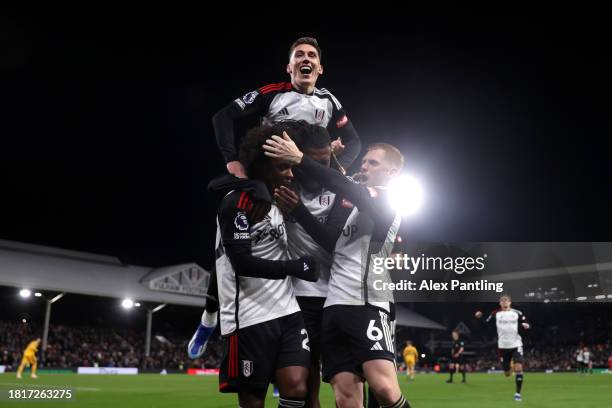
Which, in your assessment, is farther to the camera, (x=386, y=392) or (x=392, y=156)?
(x=392, y=156)

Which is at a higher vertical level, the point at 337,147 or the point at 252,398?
the point at 337,147

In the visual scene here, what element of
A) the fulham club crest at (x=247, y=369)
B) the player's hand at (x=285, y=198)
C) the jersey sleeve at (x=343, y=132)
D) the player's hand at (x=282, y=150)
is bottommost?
the fulham club crest at (x=247, y=369)

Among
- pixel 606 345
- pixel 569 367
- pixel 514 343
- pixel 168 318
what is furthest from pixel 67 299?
pixel 606 345

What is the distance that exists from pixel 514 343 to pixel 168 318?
122ft

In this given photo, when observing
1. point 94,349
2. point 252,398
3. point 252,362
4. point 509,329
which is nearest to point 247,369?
point 252,362

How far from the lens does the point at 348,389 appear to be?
183 inches

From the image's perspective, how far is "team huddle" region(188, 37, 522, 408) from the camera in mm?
4113

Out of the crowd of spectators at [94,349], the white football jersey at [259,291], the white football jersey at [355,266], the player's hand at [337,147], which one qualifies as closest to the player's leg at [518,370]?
the player's hand at [337,147]

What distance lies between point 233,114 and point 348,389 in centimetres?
243

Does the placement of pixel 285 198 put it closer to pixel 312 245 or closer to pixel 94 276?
pixel 312 245

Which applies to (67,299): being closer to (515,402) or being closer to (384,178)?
(515,402)

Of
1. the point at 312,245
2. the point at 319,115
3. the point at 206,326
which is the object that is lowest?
the point at 206,326

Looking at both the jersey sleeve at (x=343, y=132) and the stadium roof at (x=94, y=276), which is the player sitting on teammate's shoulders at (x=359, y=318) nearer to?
the jersey sleeve at (x=343, y=132)

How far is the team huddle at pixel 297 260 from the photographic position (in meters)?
4.11
